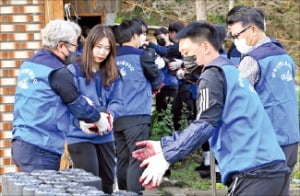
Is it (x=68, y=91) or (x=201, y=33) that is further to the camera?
(x=68, y=91)

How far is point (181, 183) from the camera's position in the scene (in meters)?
10.6

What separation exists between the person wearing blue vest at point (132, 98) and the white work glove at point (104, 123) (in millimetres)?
1308

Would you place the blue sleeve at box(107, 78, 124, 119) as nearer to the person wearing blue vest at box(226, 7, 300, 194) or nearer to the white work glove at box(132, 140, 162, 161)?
the person wearing blue vest at box(226, 7, 300, 194)

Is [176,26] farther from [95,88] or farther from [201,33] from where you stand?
[201,33]

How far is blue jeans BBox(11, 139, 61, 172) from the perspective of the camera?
6742 millimetres

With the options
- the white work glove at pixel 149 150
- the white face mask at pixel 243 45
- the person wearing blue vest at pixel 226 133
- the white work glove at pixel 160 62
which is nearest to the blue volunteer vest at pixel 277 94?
the white face mask at pixel 243 45

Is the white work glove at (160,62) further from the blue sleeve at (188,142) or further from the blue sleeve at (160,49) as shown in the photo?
the blue sleeve at (188,142)

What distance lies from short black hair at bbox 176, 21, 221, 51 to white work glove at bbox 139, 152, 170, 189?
0.83 metres

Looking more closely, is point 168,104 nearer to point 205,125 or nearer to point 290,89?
point 290,89

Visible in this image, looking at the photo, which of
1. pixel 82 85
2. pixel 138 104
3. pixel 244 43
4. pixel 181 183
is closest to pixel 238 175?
pixel 244 43

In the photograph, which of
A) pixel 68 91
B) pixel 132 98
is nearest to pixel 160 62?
pixel 132 98

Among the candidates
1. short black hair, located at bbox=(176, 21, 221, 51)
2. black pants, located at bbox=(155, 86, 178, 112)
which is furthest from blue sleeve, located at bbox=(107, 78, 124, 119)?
black pants, located at bbox=(155, 86, 178, 112)

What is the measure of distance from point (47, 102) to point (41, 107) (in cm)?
7

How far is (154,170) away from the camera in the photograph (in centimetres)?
481
